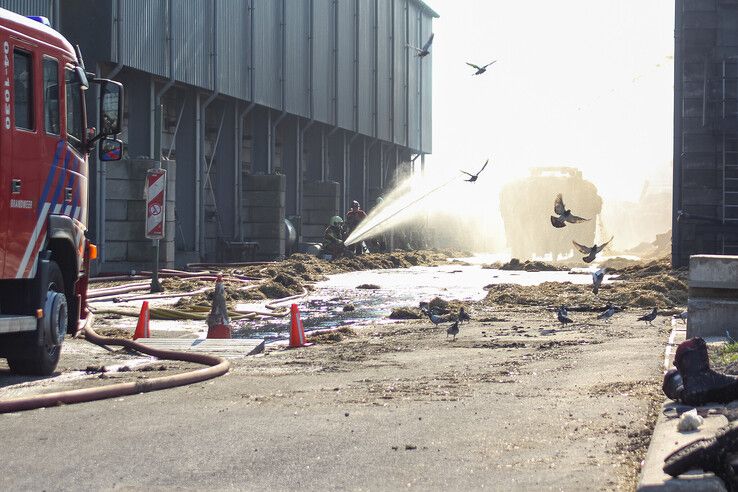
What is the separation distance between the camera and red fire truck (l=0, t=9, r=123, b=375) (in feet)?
34.9

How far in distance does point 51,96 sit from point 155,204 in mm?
11720

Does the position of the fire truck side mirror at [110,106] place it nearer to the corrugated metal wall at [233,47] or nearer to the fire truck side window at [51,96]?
the fire truck side window at [51,96]

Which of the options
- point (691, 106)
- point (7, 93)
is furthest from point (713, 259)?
point (691, 106)

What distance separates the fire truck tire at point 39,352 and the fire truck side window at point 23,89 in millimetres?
1493

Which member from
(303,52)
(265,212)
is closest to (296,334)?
(265,212)

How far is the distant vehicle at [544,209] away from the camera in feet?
185

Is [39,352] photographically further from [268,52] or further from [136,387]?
[268,52]

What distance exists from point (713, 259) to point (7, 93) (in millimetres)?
7695

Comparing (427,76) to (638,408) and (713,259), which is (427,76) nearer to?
(713,259)

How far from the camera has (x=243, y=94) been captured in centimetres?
4031

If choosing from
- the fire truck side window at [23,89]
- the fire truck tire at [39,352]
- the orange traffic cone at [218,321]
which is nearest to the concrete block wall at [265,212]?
the orange traffic cone at [218,321]

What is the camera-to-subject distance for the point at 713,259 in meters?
13.6

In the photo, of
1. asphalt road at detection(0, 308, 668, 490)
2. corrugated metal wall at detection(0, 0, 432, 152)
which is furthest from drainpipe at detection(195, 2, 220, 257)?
asphalt road at detection(0, 308, 668, 490)

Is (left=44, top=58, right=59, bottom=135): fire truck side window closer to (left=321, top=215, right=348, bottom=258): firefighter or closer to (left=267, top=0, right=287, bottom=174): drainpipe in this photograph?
(left=321, top=215, right=348, bottom=258): firefighter
